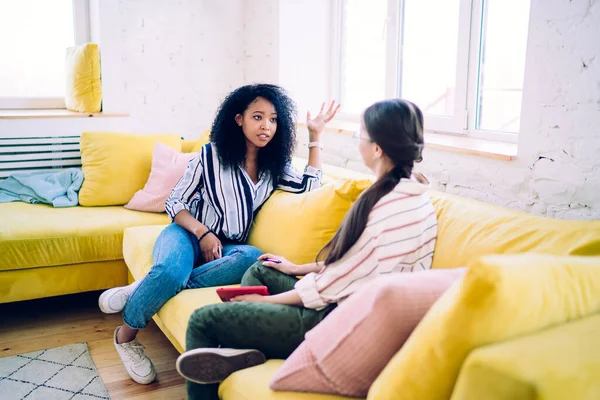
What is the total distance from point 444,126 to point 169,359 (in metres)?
1.66

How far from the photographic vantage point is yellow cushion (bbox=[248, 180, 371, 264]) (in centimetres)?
219

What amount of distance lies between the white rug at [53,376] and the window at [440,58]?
193 cm

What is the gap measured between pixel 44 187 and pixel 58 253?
752 mm

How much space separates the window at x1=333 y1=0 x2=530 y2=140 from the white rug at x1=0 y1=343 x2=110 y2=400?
1926 mm

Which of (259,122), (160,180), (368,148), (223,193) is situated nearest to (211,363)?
(368,148)

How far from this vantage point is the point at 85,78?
391 cm

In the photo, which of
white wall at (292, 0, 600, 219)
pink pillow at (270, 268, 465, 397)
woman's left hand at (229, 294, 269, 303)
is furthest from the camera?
white wall at (292, 0, 600, 219)

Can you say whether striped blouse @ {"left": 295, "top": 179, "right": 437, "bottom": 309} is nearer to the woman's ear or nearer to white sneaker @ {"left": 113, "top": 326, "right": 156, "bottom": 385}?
the woman's ear

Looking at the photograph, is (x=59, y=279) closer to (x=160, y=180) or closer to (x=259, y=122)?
(x=160, y=180)

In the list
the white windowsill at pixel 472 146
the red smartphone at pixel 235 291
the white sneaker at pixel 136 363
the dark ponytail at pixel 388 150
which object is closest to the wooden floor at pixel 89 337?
the white sneaker at pixel 136 363

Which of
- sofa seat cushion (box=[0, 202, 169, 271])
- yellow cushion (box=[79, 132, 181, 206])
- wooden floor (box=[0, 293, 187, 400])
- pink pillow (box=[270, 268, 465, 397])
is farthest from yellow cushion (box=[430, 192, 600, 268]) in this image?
yellow cushion (box=[79, 132, 181, 206])

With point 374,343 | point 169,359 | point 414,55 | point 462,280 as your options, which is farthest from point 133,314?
point 414,55

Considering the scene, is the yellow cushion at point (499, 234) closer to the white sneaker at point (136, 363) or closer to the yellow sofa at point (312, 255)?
the yellow sofa at point (312, 255)

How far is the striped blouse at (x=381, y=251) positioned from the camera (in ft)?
5.08
